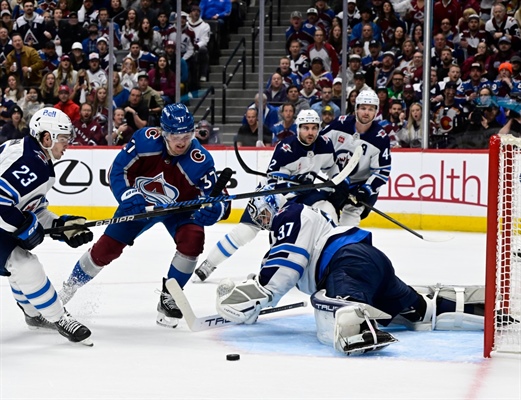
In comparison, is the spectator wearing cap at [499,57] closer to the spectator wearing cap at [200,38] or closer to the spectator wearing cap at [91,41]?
the spectator wearing cap at [200,38]

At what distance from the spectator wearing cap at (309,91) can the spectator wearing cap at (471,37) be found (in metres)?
1.23

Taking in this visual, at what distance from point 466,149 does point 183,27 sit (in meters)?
2.68

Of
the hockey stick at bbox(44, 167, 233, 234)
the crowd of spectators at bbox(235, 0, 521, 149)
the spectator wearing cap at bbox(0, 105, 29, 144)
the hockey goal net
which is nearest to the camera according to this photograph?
the hockey goal net

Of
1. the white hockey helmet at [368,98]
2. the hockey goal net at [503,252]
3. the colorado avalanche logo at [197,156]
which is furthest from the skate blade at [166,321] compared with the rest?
the white hockey helmet at [368,98]

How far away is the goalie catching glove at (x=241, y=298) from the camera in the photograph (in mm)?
3980

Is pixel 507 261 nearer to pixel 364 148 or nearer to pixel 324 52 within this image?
pixel 364 148

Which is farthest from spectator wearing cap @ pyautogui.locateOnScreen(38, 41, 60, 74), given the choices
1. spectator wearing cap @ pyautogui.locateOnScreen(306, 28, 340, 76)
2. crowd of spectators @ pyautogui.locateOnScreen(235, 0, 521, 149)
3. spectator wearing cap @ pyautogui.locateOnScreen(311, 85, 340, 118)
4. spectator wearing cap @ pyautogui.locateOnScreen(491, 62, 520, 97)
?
spectator wearing cap @ pyautogui.locateOnScreen(491, 62, 520, 97)

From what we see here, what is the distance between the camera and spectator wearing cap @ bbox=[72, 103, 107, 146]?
8977mm

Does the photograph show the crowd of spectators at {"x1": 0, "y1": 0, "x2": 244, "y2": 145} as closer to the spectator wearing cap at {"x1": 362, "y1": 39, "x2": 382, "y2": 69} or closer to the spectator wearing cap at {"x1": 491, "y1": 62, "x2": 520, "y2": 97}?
the spectator wearing cap at {"x1": 362, "y1": 39, "x2": 382, "y2": 69}

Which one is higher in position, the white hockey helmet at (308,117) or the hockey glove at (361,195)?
the white hockey helmet at (308,117)

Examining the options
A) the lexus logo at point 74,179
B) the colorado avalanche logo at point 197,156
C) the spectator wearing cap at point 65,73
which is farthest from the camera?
the spectator wearing cap at point 65,73

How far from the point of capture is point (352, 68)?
838 cm

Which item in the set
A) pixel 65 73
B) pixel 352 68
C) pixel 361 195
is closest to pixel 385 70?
pixel 352 68

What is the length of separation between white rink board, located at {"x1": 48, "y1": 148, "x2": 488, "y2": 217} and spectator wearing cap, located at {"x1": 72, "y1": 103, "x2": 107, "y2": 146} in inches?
4.4
